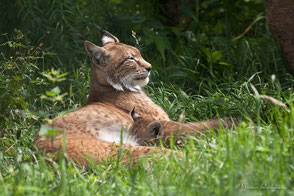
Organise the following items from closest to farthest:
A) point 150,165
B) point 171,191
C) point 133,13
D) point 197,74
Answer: point 171,191 → point 150,165 → point 197,74 → point 133,13

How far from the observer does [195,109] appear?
5.75m

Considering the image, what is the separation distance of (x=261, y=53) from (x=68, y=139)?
360 cm

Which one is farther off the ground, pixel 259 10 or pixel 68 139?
pixel 259 10

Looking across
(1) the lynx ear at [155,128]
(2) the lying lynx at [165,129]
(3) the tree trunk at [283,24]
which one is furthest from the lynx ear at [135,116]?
(3) the tree trunk at [283,24]

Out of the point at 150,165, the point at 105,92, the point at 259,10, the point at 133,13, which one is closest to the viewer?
the point at 150,165

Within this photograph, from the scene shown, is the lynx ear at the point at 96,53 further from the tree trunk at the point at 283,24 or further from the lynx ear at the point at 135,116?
the tree trunk at the point at 283,24

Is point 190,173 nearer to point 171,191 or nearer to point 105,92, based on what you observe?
point 171,191

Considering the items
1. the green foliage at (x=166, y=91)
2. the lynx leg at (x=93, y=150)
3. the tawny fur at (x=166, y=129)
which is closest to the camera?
the green foliage at (x=166, y=91)

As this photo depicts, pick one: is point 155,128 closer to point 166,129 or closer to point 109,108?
point 166,129

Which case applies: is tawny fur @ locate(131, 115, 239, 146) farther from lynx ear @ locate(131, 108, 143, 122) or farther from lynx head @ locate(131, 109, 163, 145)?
lynx ear @ locate(131, 108, 143, 122)

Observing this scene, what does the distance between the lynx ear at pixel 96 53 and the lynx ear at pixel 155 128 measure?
139 centimetres

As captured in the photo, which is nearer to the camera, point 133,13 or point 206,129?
point 206,129

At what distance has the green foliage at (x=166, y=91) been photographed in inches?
133

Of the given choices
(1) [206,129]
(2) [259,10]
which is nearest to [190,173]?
(1) [206,129]
